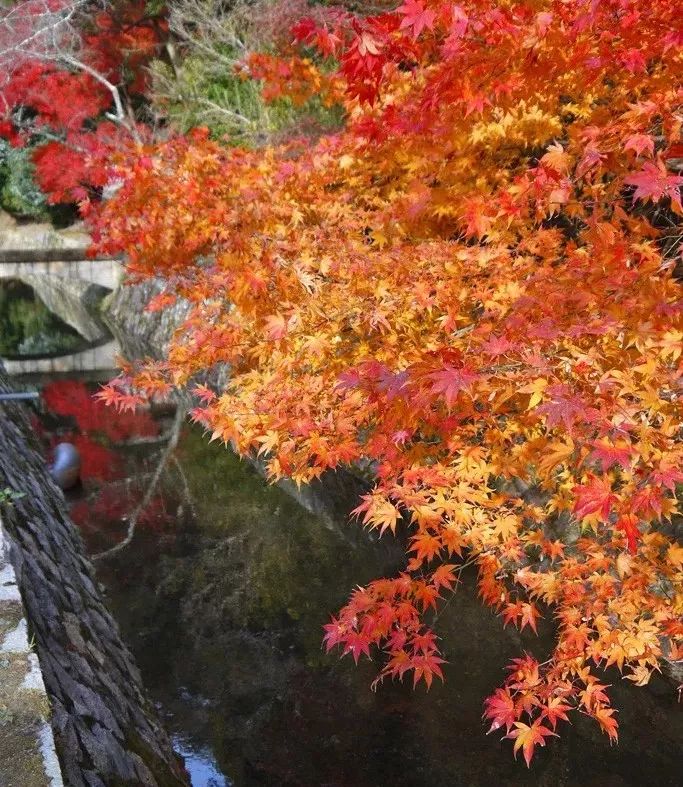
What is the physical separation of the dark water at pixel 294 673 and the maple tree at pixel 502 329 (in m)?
0.27

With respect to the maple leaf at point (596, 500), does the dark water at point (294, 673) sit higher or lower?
lower

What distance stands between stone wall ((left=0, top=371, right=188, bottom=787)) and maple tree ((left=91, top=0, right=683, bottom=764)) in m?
1.24

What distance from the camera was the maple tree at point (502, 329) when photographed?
3332mm

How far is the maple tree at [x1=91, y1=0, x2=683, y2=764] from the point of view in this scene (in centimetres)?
333

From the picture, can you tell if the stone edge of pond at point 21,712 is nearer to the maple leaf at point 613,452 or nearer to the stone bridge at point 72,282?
the maple leaf at point 613,452

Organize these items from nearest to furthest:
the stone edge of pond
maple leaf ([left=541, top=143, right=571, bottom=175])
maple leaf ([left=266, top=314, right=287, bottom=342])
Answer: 1. the stone edge of pond
2. maple leaf ([left=541, top=143, right=571, bottom=175])
3. maple leaf ([left=266, top=314, right=287, bottom=342])

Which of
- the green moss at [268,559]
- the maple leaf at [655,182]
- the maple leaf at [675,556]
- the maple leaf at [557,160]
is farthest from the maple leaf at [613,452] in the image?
the green moss at [268,559]

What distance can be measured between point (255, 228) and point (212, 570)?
323 centimetres

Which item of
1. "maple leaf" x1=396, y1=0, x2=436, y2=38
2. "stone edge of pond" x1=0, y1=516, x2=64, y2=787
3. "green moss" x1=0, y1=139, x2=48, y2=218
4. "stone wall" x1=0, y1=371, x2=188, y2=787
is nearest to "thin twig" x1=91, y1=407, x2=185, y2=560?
"stone wall" x1=0, y1=371, x2=188, y2=787

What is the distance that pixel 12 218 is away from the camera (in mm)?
24188

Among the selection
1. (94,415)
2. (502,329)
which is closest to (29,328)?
(94,415)

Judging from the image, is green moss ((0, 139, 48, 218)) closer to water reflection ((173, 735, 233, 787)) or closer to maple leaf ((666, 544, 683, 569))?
water reflection ((173, 735, 233, 787))

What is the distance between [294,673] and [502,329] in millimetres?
3158

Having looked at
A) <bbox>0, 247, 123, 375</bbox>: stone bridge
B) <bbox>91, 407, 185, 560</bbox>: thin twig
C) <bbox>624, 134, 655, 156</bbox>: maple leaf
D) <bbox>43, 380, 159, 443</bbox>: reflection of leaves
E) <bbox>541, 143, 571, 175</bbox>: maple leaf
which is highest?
<bbox>624, 134, 655, 156</bbox>: maple leaf
